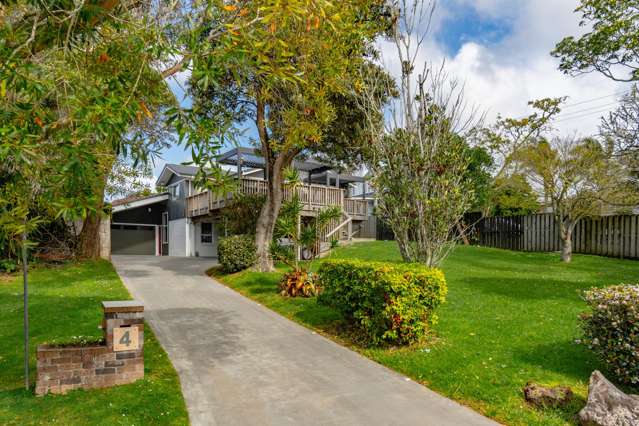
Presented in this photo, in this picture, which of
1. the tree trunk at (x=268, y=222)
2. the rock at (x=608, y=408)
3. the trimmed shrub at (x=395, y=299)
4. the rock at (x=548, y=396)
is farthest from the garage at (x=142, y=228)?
the rock at (x=608, y=408)

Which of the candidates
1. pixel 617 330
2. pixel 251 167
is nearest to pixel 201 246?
pixel 251 167

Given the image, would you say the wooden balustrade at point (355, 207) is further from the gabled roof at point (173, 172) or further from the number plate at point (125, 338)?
the number plate at point (125, 338)

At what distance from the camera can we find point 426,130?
7723mm

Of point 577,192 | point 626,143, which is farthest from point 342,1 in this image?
point 577,192

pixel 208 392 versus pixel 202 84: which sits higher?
pixel 202 84

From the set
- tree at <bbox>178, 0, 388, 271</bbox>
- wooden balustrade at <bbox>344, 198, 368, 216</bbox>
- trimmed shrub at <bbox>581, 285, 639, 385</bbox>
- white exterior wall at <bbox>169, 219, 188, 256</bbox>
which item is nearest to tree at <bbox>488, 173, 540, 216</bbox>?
wooden balustrade at <bbox>344, 198, 368, 216</bbox>

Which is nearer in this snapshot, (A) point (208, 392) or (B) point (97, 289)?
(A) point (208, 392)

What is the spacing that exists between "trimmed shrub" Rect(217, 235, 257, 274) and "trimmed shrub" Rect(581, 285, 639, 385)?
11.2 meters

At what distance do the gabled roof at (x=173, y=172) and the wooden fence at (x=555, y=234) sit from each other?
17.1 m

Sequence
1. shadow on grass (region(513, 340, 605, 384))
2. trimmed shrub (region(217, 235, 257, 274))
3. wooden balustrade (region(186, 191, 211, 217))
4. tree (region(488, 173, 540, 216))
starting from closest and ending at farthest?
shadow on grass (region(513, 340, 605, 384))
trimmed shrub (region(217, 235, 257, 274))
tree (region(488, 173, 540, 216))
wooden balustrade (region(186, 191, 211, 217))

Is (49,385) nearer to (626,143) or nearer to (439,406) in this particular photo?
(439,406)

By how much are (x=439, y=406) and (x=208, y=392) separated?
2612mm

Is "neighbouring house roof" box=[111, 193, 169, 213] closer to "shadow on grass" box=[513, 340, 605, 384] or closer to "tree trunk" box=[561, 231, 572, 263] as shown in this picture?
"tree trunk" box=[561, 231, 572, 263]

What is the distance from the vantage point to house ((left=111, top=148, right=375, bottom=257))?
783 inches
